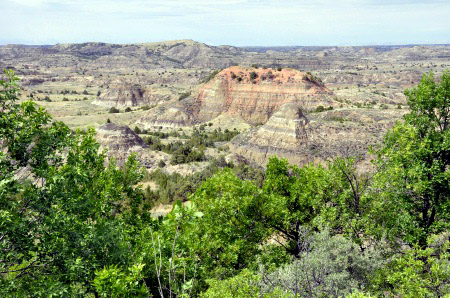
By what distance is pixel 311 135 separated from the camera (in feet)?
233

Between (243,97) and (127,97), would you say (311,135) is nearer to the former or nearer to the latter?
(243,97)

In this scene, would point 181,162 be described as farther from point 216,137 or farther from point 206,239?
point 206,239

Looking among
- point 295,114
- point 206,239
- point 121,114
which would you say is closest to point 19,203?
point 206,239

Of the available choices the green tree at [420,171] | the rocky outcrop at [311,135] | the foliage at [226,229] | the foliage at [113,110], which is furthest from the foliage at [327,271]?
the foliage at [113,110]

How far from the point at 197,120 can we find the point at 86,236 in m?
102

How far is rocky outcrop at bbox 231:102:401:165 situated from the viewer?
66.9 m

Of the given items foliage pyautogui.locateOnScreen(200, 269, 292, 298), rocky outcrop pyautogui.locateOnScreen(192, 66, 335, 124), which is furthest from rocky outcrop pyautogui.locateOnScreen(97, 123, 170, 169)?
foliage pyautogui.locateOnScreen(200, 269, 292, 298)

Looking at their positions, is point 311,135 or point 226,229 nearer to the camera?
point 226,229

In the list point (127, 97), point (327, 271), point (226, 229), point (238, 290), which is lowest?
point (226, 229)

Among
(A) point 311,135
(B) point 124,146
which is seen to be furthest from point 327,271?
(B) point 124,146

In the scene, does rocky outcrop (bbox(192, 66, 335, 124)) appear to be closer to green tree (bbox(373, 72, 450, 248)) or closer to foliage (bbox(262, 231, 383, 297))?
green tree (bbox(373, 72, 450, 248))

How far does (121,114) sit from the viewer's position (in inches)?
5059

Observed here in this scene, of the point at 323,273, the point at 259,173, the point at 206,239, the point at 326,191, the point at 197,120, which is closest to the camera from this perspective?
the point at 323,273

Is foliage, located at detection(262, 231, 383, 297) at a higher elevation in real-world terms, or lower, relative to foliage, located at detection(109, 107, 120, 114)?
higher
